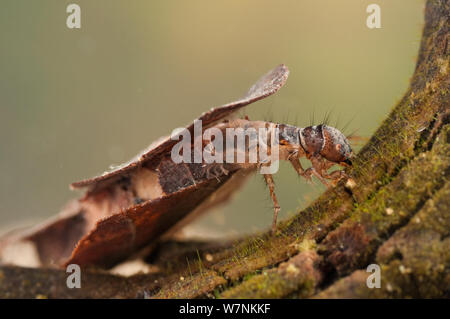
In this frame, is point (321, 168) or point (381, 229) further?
point (321, 168)

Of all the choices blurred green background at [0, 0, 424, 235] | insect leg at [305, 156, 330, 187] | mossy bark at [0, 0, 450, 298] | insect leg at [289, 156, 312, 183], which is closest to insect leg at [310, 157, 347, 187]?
insect leg at [305, 156, 330, 187]

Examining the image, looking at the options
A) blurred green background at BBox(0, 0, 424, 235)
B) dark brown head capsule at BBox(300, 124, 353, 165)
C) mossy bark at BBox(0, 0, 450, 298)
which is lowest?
mossy bark at BBox(0, 0, 450, 298)

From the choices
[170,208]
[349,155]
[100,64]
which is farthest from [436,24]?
[100,64]

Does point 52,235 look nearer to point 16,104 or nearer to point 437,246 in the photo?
point 437,246

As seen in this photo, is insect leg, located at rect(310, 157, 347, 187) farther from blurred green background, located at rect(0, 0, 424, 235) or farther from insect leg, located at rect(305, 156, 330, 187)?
blurred green background, located at rect(0, 0, 424, 235)

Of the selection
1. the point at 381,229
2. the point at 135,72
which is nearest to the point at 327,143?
the point at 381,229

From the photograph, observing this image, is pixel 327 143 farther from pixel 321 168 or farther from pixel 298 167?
pixel 298 167
